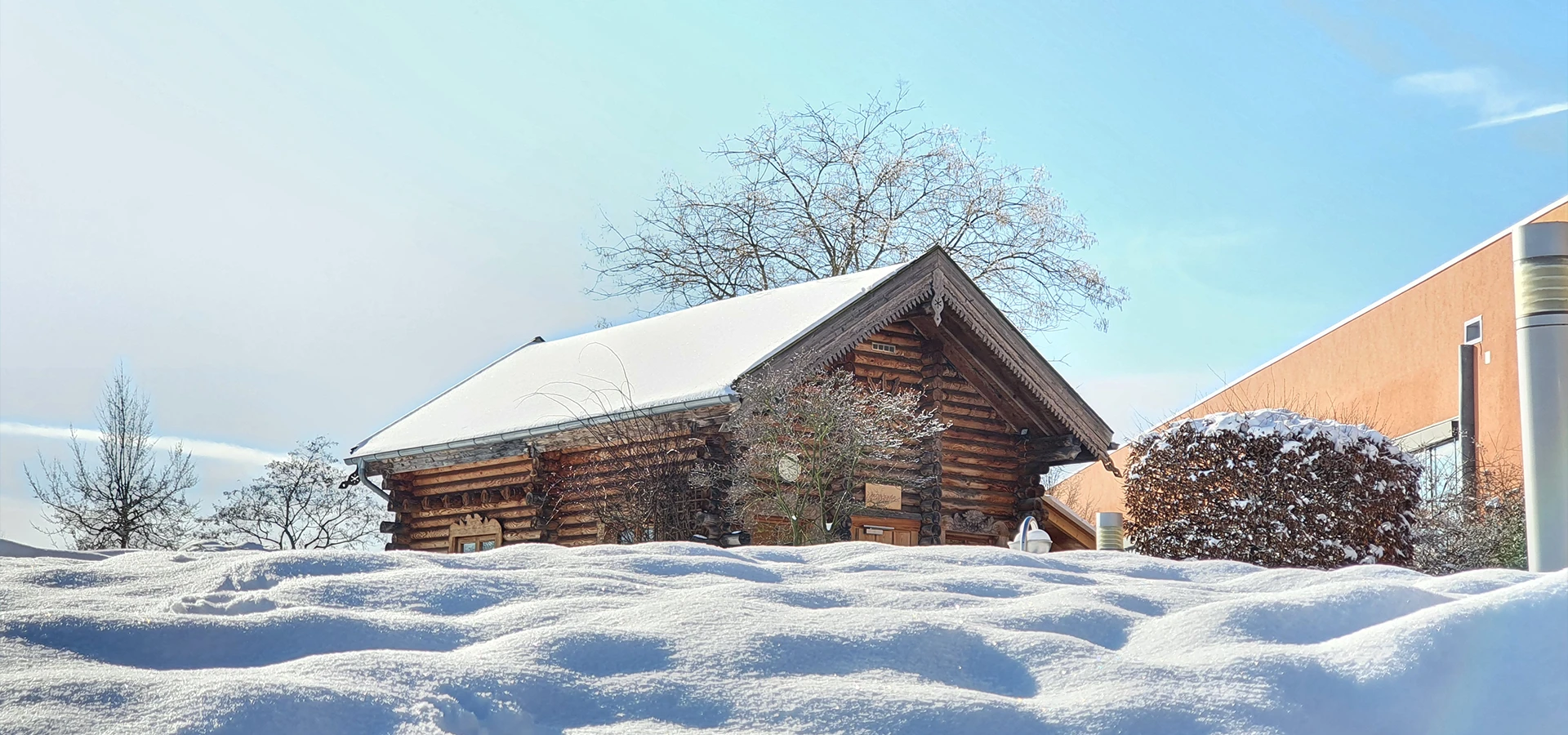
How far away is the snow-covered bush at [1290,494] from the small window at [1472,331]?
10.4 meters

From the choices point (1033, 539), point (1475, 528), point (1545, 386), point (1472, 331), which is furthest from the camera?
point (1472, 331)

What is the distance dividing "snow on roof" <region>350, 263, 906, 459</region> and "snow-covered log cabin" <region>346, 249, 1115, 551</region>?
→ 5cm

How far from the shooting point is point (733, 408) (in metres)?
14.1

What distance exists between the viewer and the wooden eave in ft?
49.8

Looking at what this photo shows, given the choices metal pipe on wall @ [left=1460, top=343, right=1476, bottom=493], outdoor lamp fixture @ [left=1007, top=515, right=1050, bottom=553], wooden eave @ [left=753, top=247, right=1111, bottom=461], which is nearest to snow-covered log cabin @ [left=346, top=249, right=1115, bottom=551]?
wooden eave @ [left=753, top=247, right=1111, bottom=461]

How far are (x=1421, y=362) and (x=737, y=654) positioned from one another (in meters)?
22.8

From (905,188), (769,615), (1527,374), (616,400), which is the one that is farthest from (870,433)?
(905,188)

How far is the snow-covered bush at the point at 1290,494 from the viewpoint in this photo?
490 inches

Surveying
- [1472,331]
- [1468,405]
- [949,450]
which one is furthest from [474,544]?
[1472,331]

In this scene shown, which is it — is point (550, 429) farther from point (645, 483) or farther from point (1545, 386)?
point (1545, 386)

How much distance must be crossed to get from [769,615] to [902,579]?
1198 mm

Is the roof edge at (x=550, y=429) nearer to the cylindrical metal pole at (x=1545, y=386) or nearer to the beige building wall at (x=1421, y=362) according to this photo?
the cylindrical metal pole at (x=1545, y=386)

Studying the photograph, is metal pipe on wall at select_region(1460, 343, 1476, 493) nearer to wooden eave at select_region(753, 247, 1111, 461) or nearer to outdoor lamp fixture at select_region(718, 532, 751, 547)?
wooden eave at select_region(753, 247, 1111, 461)

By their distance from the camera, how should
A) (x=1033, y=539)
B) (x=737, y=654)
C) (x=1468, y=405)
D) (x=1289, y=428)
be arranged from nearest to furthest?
1. (x=737, y=654)
2. (x=1033, y=539)
3. (x=1289, y=428)
4. (x=1468, y=405)
